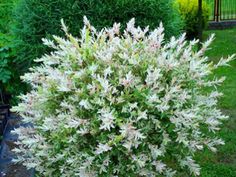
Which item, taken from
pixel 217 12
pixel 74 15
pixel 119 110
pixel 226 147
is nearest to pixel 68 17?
pixel 74 15

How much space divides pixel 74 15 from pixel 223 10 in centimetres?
922

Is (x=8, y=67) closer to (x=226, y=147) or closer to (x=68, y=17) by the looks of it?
(x=68, y=17)

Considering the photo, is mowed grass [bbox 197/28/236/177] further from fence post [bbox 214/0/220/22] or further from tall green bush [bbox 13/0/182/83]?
fence post [bbox 214/0/220/22]

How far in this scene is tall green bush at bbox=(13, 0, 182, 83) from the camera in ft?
13.9

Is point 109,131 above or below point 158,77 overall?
below

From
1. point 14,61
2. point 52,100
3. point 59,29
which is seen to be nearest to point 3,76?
point 14,61

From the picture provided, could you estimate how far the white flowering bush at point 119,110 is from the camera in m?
2.53

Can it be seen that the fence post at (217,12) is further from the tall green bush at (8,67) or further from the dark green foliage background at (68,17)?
the tall green bush at (8,67)

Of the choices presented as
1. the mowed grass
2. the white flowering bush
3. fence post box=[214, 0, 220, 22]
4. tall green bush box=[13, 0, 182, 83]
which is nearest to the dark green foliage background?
tall green bush box=[13, 0, 182, 83]

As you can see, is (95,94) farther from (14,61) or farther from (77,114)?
(14,61)

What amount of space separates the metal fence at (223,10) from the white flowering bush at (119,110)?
9433mm

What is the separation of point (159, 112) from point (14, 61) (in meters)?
2.61

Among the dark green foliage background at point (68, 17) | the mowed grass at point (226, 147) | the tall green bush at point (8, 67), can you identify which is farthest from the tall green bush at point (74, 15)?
the mowed grass at point (226, 147)

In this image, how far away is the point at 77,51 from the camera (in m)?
2.78
